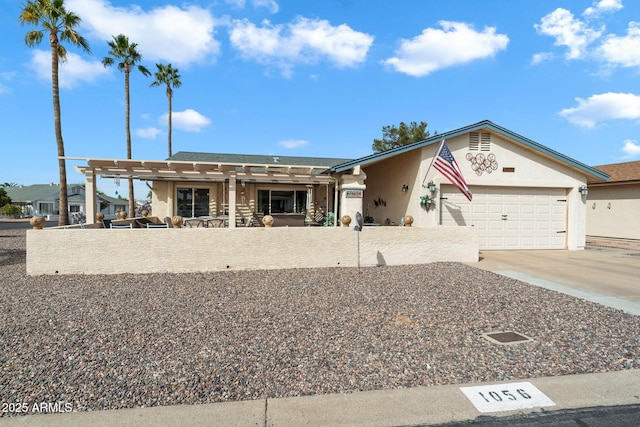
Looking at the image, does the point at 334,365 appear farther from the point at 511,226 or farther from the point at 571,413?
the point at 511,226

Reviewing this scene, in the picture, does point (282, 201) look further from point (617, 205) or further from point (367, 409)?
point (617, 205)

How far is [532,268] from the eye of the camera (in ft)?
29.9

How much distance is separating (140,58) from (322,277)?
23824mm

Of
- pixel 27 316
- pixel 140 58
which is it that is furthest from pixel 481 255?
pixel 140 58

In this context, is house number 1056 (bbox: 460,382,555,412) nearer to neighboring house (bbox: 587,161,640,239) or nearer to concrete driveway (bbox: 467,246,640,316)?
concrete driveway (bbox: 467,246,640,316)

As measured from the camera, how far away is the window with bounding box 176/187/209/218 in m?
16.5

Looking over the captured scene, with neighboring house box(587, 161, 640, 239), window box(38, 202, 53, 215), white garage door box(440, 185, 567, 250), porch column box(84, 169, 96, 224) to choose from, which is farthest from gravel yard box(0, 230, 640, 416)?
window box(38, 202, 53, 215)

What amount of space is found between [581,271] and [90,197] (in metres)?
14.0

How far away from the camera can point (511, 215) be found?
12281 millimetres

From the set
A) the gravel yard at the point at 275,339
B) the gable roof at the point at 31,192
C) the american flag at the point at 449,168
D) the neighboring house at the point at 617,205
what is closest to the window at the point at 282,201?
the american flag at the point at 449,168

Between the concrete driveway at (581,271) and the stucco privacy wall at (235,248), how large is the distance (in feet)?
4.64

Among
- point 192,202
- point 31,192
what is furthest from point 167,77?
point 31,192

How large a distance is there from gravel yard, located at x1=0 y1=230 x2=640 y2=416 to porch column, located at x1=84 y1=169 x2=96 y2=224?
376cm

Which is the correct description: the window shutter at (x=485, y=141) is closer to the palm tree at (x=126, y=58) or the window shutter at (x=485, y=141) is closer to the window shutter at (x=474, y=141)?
the window shutter at (x=474, y=141)
